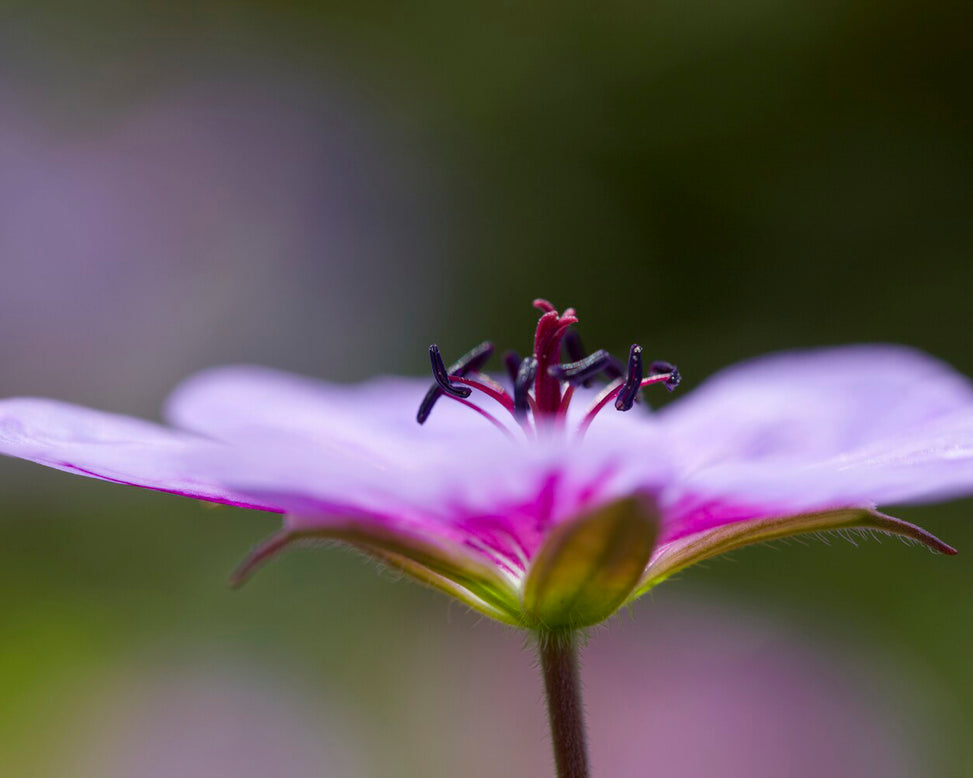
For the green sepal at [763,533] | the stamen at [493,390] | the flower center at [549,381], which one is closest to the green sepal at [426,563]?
the green sepal at [763,533]

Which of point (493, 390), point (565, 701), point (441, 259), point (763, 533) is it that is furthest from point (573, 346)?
point (441, 259)

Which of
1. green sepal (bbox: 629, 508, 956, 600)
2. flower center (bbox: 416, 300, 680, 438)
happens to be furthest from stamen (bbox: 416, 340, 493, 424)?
green sepal (bbox: 629, 508, 956, 600)

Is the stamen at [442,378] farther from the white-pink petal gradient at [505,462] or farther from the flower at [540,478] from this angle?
the white-pink petal gradient at [505,462]

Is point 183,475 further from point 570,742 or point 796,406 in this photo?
point 796,406

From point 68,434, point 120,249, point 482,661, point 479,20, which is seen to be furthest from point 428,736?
point 479,20

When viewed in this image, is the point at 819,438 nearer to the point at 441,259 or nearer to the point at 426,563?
the point at 426,563
